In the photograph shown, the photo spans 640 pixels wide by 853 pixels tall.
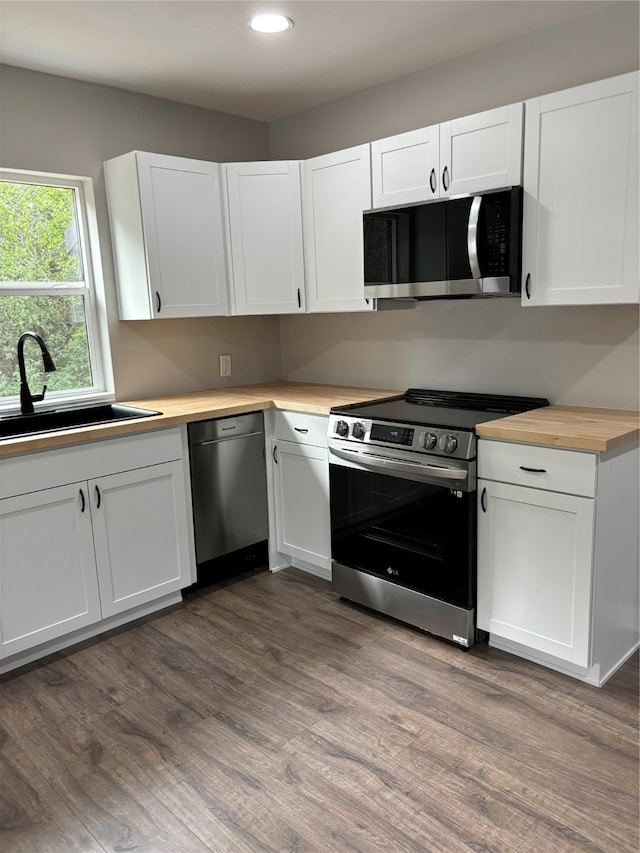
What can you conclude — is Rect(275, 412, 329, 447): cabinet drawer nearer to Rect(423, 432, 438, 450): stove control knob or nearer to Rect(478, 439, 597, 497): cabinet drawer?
Rect(423, 432, 438, 450): stove control knob

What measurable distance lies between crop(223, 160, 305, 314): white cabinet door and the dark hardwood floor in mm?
1697

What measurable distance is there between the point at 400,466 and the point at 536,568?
2.12ft

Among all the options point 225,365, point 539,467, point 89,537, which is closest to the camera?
point 539,467

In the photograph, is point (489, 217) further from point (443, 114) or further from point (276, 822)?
point (276, 822)

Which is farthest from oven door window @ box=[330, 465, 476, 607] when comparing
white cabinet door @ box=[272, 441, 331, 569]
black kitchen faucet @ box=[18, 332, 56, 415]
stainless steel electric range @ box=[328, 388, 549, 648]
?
black kitchen faucet @ box=[18, 332, 56, 415]

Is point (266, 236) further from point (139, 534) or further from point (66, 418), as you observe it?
point (139, 534)

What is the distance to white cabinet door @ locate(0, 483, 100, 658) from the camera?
2420mm

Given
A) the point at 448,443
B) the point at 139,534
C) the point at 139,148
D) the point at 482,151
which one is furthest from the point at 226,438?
the point at 482,151

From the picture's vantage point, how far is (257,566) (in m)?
3.47

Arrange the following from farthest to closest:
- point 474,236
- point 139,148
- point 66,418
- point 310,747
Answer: point 139,148
point 66,418
point 474,236
point 310,747

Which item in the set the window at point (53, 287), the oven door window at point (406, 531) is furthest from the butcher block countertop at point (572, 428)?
the window at point (53, 287)

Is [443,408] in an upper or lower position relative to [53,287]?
lower

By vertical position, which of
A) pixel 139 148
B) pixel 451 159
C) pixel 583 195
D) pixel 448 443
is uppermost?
pixel 139 148

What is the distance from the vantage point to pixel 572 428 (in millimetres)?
2264
